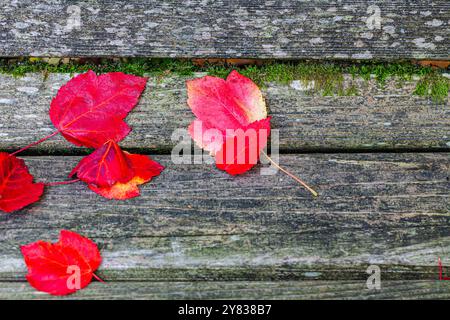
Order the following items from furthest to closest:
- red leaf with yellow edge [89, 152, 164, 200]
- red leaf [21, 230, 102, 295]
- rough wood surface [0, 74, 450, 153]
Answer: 1. rough wood surface [0, 74, 450, 153]
2. red leaf with yellow edge [89, 152, 164, 200]
3. red leaf [21, 230, 102, 295]

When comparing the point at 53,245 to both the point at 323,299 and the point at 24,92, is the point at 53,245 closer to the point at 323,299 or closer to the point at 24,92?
the point at 24,92

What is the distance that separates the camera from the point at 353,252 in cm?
123

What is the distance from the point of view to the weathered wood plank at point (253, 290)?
1.20 meters

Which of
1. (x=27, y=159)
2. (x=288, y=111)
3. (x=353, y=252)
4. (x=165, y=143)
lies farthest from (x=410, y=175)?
(x=27, y=159)

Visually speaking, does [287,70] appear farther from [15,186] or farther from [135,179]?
[15,186]

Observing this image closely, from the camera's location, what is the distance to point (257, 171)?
53.1 inches

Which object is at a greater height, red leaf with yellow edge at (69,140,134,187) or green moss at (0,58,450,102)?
green moss at (0,58,450,102)

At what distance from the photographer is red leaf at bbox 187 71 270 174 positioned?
4.34ft

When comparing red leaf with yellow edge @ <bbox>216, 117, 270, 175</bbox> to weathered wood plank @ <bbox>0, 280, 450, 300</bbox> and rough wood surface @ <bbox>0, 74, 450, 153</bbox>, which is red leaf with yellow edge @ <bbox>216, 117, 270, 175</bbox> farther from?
weathered wood plank @ <bbox>0, 280, 450, 300</bbox>

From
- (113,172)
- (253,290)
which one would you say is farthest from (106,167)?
(253,290)

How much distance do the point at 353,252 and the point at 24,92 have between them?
1122 mm

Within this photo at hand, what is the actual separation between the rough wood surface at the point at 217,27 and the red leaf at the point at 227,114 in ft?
0.46

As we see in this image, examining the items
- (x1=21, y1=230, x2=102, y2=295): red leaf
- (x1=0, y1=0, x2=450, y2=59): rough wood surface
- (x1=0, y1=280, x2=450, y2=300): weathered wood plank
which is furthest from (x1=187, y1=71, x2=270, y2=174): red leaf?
(x1=21, y1=230, x2=102, y2=295): red leaf

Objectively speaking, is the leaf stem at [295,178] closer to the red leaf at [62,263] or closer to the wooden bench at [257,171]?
the wooden bench at [257,171]
